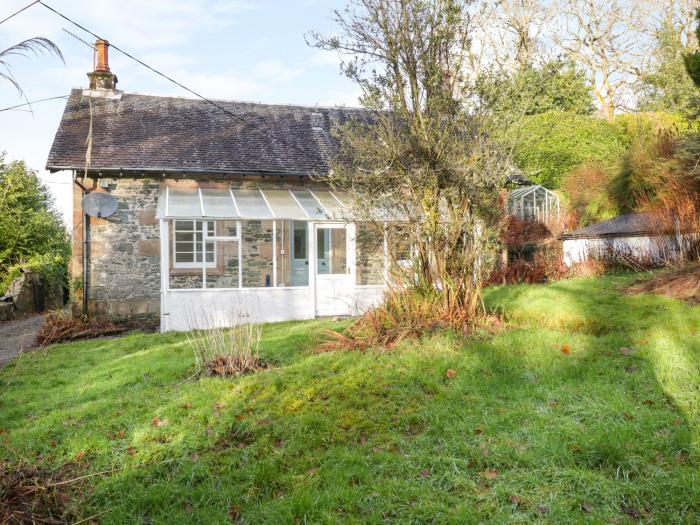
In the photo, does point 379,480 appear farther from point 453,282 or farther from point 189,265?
point 189,265

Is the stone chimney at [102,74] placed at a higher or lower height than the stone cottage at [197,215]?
higher

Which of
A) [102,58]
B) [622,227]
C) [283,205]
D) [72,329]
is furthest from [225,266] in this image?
[622,227]

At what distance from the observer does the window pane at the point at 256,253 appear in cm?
1405

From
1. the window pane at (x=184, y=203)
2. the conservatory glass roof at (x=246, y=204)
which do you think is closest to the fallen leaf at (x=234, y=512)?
the conservatory glass roof at (x=246, y=204)

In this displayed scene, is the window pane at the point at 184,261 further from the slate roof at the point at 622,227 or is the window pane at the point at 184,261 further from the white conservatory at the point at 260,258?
the slate roof at the point at 622,227

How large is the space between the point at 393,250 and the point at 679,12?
75.1ft

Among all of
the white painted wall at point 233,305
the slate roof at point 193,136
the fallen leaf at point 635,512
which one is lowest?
the fallen leaf at point 635,512

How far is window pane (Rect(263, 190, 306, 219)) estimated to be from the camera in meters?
11.9

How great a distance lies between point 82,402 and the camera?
602 centimetres

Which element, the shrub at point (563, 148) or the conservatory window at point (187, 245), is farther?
the shrub at point (563, 148)

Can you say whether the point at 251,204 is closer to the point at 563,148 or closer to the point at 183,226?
the point at 183,226

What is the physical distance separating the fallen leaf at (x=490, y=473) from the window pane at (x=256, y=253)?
10.9 m

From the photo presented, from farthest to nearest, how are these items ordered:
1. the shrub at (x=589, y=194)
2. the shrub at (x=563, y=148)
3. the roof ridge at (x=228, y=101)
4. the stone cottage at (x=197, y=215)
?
the shrub at (x=563, y=148) < the shrub at (x=589, y=194) < the roof ridge at (x=228, y=101) < the stone cottage at (x=197, y=215)

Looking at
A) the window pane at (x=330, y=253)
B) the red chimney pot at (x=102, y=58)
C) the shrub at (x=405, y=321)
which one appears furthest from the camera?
the red chimney pot at (x=102, y=58)
